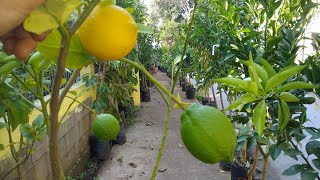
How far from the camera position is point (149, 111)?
654cm

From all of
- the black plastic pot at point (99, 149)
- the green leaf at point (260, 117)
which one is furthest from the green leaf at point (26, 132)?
the black plastic pot at point (99, 149)

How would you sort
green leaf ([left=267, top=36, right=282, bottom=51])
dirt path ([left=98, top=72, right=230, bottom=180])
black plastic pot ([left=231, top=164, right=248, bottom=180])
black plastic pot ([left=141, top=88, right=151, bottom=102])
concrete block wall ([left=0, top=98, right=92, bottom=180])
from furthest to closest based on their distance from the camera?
black plastic pot ([left=141, top=88, right=151, bottom=102]) → dirt path ([left=98, top=72, right=230, bottom=180]) → black plastic pot ([left=231, top=164, right=248, bottom=180]) → concrete block wall ([left=0, top=98, right=92, bottom=180]) → green leaf ([left=267, top=36, right=282, bottom=51])

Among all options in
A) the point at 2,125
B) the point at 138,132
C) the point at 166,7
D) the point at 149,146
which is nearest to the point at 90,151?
the point at 149,146

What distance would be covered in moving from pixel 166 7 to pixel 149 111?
1602 cm

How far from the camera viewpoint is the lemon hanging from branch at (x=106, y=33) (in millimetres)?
418

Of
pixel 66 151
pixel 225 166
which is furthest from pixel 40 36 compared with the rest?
pixel 225 166

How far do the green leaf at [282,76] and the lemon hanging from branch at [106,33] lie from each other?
0.46 metres

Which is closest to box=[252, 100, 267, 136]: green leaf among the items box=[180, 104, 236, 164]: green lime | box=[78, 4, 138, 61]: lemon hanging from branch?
box=[180, 104, 236, 164]: green lime

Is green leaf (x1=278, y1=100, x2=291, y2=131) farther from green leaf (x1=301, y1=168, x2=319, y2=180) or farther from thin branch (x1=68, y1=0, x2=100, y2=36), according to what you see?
thin branch (x1=68, y1=0, x2=100, y2=36)

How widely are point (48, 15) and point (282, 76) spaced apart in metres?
0.59

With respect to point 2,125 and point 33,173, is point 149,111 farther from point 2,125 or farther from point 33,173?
point 2,125

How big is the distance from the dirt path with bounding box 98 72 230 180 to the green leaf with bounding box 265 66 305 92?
2586 millimetres

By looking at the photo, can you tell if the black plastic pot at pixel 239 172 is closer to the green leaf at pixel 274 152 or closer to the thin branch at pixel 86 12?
the green leaf at pixel 274 152

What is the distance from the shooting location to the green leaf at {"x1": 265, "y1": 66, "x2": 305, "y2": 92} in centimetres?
76
